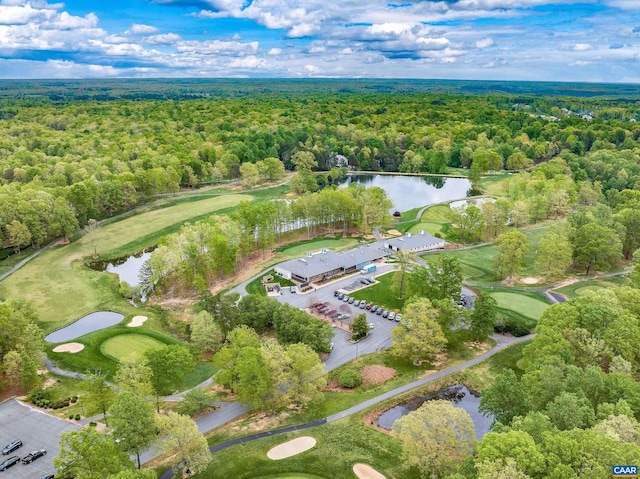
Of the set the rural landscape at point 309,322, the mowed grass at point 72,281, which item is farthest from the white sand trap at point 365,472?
the mowed grass at point 72,281

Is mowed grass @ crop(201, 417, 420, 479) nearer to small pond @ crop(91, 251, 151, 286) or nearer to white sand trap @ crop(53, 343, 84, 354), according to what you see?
white sand trap @ crop(53, 343, 84, 354)

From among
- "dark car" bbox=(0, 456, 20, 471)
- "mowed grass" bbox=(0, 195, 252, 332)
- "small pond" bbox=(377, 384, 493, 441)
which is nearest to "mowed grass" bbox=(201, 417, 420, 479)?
"small pond" bbox=(377, 384, 493, 441)

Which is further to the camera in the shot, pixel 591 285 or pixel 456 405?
pixel 591 285

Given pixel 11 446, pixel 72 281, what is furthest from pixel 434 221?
pixel 11 446

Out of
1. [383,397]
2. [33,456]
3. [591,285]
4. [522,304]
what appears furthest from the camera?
[591,285]

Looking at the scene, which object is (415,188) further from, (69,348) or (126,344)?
(69,348)

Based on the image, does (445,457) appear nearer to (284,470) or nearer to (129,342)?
(284,470)

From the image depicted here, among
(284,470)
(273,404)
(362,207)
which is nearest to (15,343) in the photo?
(273,404)
